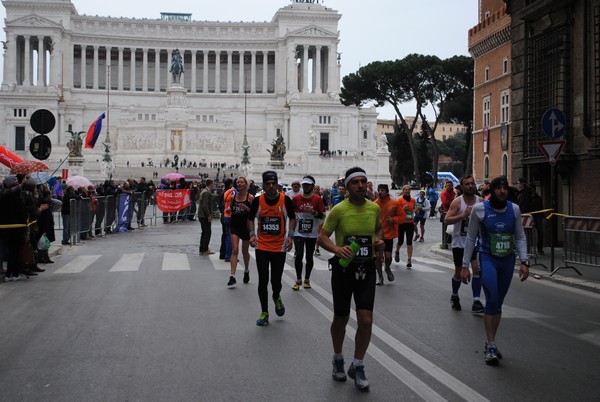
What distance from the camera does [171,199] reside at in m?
32.4

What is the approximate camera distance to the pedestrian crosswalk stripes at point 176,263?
15586 millimetres

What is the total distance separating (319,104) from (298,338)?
8666cm

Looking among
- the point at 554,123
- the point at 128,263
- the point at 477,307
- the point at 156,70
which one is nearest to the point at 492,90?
the point at 554,123

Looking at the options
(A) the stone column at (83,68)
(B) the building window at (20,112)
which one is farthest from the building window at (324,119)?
(B) the building window at (20,112)

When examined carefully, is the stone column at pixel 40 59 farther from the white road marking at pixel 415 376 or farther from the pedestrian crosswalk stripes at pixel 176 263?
the white road marking at pixel 415 376

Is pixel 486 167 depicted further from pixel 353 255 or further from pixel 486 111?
pixel 353 255

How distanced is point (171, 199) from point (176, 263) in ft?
53.0

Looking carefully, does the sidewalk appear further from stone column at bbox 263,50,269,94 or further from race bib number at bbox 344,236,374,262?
stone column at bbox 263,50,269,94

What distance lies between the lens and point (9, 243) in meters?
13.9

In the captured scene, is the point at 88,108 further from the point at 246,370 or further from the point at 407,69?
the point at 246,370

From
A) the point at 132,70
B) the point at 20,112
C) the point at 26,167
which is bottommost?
the point at 26,167

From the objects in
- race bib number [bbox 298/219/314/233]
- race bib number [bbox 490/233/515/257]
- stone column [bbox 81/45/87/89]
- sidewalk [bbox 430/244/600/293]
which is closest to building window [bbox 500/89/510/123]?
sidewalk [bbox 430/244/600/293]

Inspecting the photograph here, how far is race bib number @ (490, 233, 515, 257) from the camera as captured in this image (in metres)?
7.83

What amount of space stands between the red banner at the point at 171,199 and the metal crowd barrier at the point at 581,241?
20331 mm
